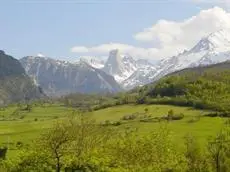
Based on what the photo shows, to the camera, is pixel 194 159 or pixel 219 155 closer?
pixel 219 155

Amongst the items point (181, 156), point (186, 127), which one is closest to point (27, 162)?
point (181, 156)

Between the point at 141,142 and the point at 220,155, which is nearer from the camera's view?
the point at 141,142

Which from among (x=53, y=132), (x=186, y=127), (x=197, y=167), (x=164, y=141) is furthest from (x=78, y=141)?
(x=186, y=127)

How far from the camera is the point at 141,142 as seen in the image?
260 feet

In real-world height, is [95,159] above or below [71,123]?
below

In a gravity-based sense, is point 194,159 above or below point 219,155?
below

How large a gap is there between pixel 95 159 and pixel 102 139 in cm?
1632

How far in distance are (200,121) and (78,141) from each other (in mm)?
108667

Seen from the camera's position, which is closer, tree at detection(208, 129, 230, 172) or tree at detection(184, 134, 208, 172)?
tree at detection(184, 134, 208, 172)

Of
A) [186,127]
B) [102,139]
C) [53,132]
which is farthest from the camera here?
[186,127]

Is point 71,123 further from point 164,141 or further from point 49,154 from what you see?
point 164,141

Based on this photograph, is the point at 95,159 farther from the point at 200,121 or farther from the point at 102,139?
the point at 200,121

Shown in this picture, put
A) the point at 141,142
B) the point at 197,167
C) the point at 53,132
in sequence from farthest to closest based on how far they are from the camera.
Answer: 1. the point at 197,167
2. the point at 141,142
3. the point at 53,132

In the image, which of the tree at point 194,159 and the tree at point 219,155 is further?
the tree at point 219,155
